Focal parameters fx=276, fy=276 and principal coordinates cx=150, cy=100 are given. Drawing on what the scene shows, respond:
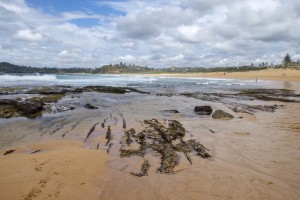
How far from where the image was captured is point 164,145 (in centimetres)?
852

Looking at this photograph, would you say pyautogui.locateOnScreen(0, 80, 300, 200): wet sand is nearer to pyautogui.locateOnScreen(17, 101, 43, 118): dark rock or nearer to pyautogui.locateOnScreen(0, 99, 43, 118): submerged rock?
pyautogui.locateOnScreen(0, 99, 43, 118): submerged rock

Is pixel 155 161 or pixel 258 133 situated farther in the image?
pixel 258 133

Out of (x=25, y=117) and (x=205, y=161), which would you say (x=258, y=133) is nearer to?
(x=205, y=161)

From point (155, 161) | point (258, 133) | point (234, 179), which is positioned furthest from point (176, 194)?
point (258, 133)

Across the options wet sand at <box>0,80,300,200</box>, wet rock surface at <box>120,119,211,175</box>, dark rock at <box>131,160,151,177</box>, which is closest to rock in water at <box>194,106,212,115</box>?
wet sand at <box>0,80,300,200</box>

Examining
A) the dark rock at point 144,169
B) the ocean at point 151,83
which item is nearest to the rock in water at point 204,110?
the dark rock at point 144,169

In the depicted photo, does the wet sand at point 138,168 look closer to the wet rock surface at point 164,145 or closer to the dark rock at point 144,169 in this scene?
the dark rock at point 144,169

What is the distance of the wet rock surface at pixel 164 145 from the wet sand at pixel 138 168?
0.72 ft

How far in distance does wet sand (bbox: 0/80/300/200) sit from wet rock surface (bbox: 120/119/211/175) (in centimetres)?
22

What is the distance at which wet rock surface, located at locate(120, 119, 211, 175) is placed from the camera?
704cm

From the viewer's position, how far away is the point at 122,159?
281 inches

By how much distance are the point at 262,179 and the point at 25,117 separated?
1160cm

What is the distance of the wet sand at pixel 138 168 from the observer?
5.19m

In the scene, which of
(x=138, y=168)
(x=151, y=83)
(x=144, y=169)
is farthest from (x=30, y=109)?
(x=151, y=83)
